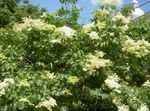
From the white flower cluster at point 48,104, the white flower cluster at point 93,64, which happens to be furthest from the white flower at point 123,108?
the white flower cluster at point 48,104

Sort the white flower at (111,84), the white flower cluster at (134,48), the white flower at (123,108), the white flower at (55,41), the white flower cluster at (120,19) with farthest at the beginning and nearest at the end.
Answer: the white flower cluster at (120,19) < the white flower cluster at (134,48) < the white flower at (55,41) < the white flower at (111,84) < the white flower at (123,108)

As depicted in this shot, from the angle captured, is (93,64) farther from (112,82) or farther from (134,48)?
(134,48)

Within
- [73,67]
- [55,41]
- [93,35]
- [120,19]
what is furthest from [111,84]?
[120,19]

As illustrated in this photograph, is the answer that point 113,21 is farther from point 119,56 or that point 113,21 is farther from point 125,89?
point 125,89

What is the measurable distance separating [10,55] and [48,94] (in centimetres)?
97

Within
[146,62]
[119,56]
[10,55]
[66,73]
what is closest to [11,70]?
[10,55]

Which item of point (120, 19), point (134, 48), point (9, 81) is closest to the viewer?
point (9, 81)

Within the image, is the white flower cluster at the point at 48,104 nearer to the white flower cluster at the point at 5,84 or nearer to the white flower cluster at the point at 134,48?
the white flower cluster at the point at 5,84

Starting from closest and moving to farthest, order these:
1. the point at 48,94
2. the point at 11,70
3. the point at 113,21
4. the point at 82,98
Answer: the point at 48,94
the point at 11,70
the point at 82,98
the point at 113,21

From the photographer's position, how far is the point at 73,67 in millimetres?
5984

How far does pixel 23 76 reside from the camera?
564cm

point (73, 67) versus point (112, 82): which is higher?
point (73, 67)

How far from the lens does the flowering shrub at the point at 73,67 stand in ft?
17.7

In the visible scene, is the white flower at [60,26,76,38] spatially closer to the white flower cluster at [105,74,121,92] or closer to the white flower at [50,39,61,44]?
the white flower at [50,39,61,44]
